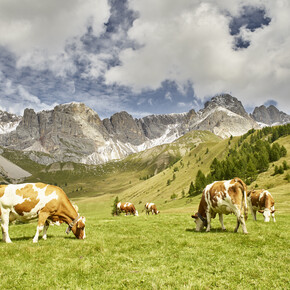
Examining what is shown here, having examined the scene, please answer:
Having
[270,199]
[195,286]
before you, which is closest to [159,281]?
[195,286]

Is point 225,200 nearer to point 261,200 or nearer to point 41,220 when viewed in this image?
point 261,200

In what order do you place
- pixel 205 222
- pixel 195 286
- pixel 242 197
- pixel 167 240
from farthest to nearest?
pixel 205 222, pixel 242 197, pixel 167 240, pixel 195 286

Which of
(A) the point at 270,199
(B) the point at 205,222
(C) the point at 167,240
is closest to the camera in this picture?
(C) the point at 167,240

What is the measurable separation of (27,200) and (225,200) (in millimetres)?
13881

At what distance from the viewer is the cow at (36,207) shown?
13.4 metres

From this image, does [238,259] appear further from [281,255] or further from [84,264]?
[84,264]

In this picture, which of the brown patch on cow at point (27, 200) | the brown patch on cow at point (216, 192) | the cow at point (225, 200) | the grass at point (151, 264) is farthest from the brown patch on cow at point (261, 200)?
the brown patch on cow at point (27, 200)

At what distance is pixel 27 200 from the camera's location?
1368cm

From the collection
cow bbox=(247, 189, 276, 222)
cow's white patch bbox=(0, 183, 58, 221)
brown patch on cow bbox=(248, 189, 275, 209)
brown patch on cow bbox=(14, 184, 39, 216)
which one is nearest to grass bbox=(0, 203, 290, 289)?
cow's white patch bbox=(0, 183, 58, 221)

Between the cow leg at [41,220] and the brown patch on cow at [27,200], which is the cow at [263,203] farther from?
the brown patch on cow at [27,200]

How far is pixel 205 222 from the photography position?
16953mm

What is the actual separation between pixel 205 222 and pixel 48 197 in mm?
12276

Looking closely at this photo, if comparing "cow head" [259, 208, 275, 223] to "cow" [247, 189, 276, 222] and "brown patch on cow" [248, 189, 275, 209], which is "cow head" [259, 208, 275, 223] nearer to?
"cow" [247, 189, 276, 222]

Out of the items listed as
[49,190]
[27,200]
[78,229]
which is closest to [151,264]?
[78,229]
